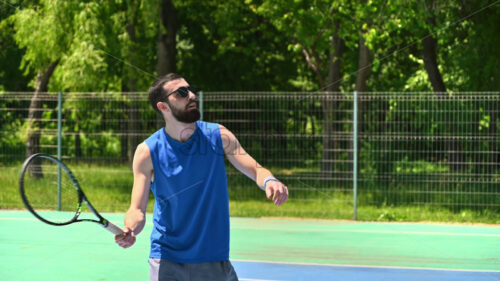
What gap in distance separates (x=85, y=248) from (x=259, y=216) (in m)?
4.27

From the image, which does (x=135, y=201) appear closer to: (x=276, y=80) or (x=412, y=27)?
(x=412, y=27)

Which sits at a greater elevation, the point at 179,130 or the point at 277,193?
the point at 179,130

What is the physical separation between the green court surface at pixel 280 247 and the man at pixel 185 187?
4654mm

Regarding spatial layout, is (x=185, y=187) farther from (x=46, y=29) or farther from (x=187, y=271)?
(x=46, y=29)

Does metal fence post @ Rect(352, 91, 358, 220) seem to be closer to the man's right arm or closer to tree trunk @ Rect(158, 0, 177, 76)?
tree trunk @ Rect(158, 0, 177, 76)

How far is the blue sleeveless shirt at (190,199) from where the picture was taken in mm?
4348

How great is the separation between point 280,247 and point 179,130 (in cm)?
690

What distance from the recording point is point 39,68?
62.2ft

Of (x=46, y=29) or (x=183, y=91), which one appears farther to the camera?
(x=46, y=29)

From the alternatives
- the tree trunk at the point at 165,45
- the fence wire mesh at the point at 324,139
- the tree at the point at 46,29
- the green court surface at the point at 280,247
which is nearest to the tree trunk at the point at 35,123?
the fence wire mesh at the point at 324,139

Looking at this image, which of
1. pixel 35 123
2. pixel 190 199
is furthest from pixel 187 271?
pixel 35 123

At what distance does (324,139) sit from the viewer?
14164 mm

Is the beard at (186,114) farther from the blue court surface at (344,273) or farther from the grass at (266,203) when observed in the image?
the grass at (266,203)

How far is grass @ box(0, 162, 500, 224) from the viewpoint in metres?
14.0
